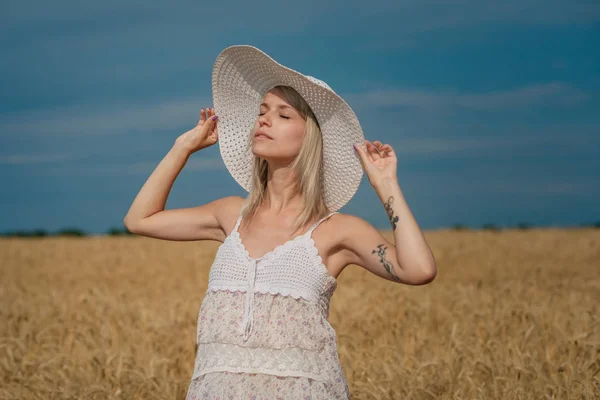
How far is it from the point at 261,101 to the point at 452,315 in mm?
4306

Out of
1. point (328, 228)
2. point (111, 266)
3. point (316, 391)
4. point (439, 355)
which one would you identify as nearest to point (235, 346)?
point (316, 391)

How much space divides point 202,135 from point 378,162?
0.97 metres

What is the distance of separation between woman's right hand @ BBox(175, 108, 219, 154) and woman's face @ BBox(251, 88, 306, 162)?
1.38ft

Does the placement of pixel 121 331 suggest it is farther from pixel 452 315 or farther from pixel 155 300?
pixel 452 315

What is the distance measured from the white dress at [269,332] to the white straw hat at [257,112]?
53 cm

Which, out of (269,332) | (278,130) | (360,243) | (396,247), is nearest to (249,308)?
(269,332)

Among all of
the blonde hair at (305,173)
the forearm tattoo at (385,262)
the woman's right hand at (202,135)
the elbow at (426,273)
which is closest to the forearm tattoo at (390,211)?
the forearm tattoo at (385,262)

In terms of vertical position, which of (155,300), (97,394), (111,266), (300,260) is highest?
(111,266)

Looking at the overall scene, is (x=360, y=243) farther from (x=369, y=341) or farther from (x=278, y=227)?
(x=369, y=341)

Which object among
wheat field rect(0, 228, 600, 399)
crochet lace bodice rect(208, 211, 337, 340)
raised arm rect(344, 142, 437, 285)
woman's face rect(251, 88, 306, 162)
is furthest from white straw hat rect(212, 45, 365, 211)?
wheat field rect(0, 228, 600, 399)

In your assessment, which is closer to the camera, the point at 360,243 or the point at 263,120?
the point at 360,243

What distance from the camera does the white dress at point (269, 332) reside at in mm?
3043

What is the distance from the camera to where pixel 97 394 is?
16.3 feet

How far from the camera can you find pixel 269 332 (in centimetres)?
309
